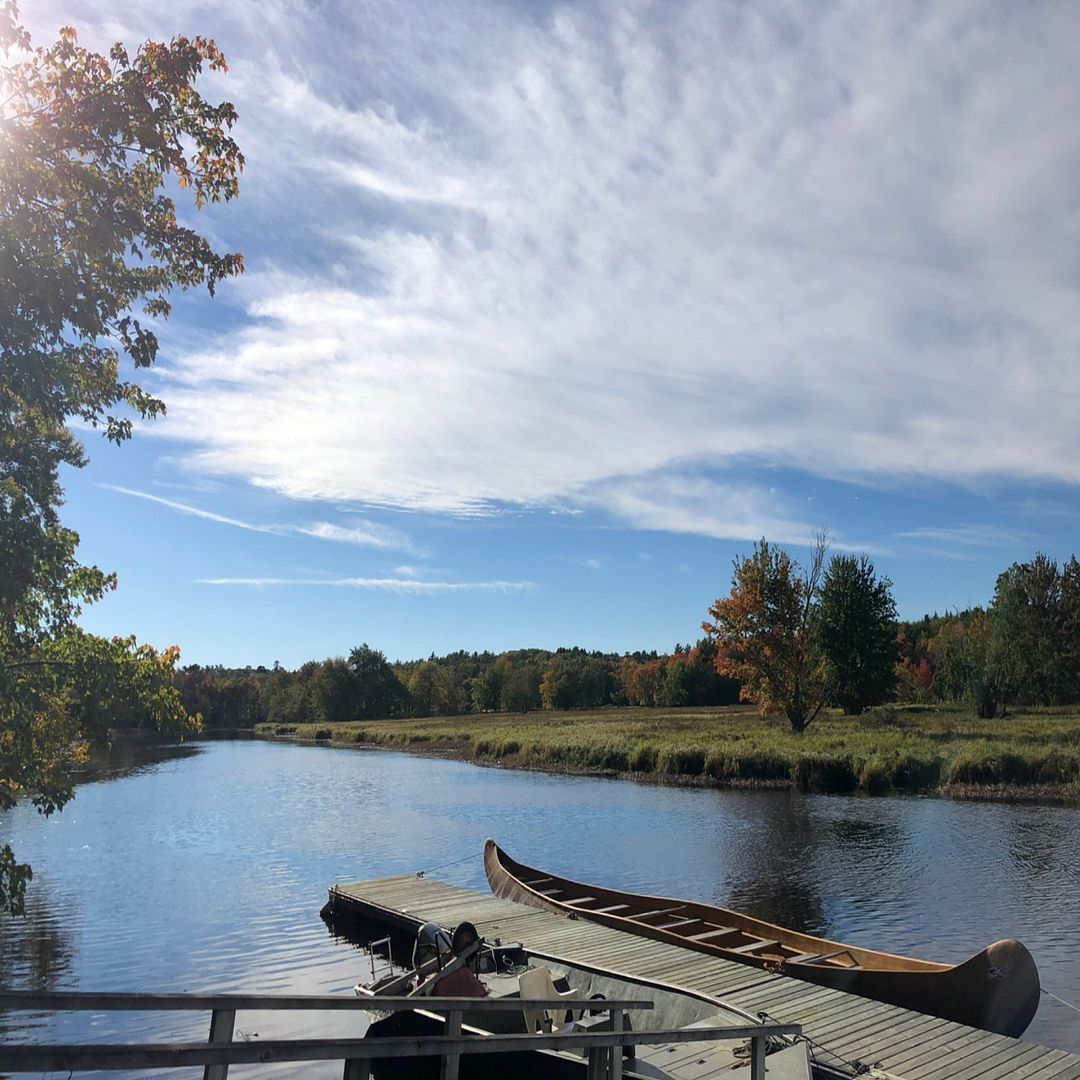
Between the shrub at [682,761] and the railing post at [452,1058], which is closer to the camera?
the railing post at [452,1058]

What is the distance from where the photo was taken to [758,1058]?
845 centimetres

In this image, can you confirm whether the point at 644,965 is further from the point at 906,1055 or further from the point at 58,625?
the point at 58,625

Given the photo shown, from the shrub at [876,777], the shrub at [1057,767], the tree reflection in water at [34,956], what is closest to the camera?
the tree reflection in water at [34,956]

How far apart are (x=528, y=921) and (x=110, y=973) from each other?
8.02 meters

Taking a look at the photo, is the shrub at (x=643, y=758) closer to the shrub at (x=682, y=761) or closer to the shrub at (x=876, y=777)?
the shrub at (x=682, y=761)

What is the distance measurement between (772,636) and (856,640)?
1372cm

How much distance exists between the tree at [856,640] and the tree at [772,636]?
31.8ft

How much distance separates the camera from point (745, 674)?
187 ft

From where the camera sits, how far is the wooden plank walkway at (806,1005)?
33.5 ft

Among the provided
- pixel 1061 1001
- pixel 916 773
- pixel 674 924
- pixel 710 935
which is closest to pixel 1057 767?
pixel 916 773

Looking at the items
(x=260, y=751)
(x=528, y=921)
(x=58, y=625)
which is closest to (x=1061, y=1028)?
(x=528, y=921)

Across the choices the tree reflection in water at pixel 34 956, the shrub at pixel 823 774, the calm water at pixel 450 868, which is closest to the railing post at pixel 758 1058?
the calm water at pixel 450 868

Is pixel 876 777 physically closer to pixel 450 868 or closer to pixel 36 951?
pixel 450 868

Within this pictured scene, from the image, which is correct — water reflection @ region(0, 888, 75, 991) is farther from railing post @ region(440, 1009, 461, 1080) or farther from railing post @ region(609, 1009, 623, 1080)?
railing post @ region(440, 1009, 461, 1080)
